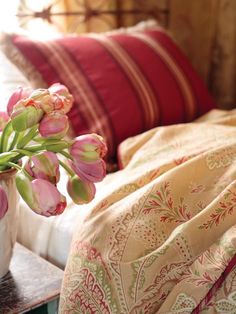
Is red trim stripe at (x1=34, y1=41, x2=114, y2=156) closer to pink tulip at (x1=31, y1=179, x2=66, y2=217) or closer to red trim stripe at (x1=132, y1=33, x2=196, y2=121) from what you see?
red trim stripe at (x1=132, y1=33, x2=196, y2=121)

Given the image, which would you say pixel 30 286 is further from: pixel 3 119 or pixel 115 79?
pixel 115 79

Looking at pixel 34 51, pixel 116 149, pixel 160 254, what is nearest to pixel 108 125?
pixel 116 149

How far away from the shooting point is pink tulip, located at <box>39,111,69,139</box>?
2.36 feet

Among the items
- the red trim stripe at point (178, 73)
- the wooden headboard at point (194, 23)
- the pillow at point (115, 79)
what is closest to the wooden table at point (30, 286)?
the pillow at point (115, 79)

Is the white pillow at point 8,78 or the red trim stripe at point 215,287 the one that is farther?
the white pillow at point 8,78

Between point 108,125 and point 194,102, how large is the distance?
13.8 inches

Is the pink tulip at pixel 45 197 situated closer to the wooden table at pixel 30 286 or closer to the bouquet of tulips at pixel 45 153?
the bouquet of tulips at pixel 45 153

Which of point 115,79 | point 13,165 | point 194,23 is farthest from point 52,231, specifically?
point 194,23

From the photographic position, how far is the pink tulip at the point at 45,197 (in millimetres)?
694

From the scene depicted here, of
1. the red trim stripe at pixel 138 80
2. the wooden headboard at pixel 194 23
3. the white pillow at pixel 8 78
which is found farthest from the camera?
the wooden headboard at pixel 194 23

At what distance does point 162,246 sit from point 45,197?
0.20 meters

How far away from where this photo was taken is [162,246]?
75cm

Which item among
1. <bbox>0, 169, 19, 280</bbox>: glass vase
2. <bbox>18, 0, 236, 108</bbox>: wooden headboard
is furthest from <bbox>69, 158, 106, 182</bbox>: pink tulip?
<bbox>18, 0, 236, 108</bbox>: wooden headboard

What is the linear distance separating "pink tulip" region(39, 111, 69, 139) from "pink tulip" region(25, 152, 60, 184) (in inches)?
1.2
